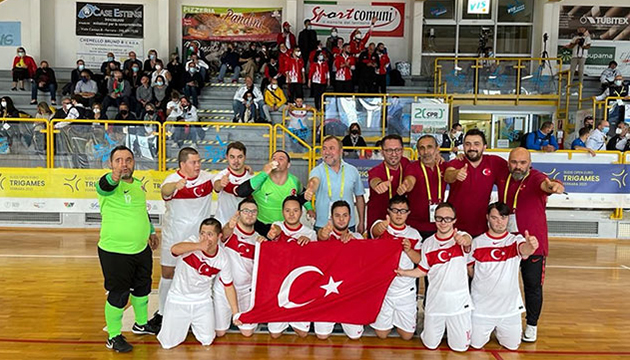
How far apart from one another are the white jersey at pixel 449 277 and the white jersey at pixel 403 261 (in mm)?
214

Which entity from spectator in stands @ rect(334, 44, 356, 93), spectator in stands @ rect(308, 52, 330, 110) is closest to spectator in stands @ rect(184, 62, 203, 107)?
spectator in stands @ rect(308, 52, 330, 110)

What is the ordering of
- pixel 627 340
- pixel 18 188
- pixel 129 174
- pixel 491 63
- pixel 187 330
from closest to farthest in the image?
1. pixel 129 174
2. pixel 187 330
3. pixel 627 340
4. pixel 18 188
5. pixel 491 63

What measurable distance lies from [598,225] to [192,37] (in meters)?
12.7

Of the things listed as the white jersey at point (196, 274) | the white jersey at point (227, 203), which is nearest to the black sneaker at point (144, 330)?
the white jersey at point (196, 274)

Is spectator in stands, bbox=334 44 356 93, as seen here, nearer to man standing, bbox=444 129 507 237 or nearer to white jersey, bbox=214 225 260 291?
man standing, bbox=444 129 507 237

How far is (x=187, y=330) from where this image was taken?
443cm

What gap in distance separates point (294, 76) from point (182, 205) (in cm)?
963

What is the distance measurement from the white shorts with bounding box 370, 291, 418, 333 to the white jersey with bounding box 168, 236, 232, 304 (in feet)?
4.52

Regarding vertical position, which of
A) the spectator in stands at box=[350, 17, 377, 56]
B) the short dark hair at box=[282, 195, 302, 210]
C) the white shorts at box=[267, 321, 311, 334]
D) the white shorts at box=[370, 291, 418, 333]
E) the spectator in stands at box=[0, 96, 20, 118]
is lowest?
the white shorts at box=[267, 321, 311, 334]

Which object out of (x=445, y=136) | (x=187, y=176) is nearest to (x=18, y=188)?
(x=187, y=176)

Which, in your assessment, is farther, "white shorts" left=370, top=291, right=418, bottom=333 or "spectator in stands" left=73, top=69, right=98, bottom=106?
"spectator in stands" left=73, top=69, right=98, bottom=106

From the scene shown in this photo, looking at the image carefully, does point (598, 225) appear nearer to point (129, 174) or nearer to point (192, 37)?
point (129, 174)

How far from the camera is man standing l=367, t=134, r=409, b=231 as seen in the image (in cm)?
484

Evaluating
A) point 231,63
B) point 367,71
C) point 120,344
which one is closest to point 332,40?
point 367,71
